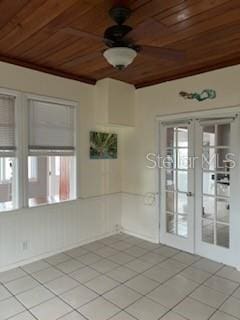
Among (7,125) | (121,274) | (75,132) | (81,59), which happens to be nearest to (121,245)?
(121,274)

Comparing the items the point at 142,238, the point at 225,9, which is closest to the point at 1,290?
the point at 142,238

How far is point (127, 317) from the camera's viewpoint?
239cm

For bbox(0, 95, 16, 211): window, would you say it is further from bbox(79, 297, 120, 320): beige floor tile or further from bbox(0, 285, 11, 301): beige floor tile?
bbox(79, 297, 120, 320): beige floor tile

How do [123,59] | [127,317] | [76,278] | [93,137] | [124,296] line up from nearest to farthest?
[123,59]
[127,317]
[124,296]
[76,278]
[93,137]

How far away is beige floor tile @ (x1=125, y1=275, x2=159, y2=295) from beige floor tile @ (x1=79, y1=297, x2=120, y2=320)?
0.41 m

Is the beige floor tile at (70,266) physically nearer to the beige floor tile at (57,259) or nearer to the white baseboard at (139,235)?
the beige floor tile at (57,259)

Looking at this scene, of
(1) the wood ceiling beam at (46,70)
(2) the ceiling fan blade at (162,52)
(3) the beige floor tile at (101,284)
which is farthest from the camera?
(1) the wood ceiling beam at (46,70)

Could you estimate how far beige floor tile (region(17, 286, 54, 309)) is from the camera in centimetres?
258

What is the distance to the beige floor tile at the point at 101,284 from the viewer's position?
9.39 feet

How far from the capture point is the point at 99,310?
249 cm

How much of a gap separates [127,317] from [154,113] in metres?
2.97

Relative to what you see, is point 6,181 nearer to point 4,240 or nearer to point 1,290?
point 4,240

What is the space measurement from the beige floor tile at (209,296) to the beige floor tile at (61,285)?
1.34m

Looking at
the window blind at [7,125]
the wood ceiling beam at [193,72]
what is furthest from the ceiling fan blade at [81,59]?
the wood ceiling beam at [193,72]
